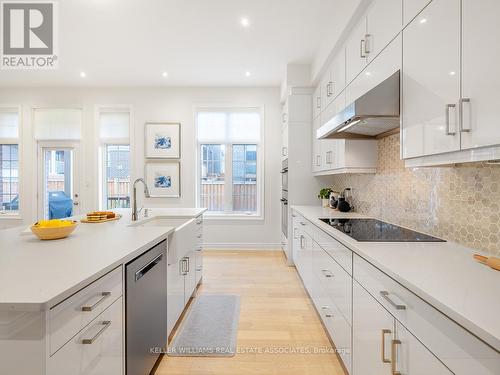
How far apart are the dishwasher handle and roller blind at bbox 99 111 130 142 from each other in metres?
3.93

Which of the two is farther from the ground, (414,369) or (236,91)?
(236,91)

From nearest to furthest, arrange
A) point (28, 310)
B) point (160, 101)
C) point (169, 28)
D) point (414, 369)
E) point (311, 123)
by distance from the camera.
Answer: point (28, 310)
point (414, 369)
point (169, 28)
point (311, 123)
point (160, 101)

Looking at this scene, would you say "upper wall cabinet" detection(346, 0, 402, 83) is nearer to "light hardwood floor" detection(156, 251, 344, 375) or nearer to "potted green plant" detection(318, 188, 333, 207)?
"potted green plant" detection(318, 188, 333, 207)

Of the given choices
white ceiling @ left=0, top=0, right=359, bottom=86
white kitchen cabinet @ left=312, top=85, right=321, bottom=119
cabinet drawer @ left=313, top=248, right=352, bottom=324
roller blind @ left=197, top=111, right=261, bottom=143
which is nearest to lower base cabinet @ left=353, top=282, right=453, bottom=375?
cabinet drawer @ left=313, top=248, right=352, bottom=324

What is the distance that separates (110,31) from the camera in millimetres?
3250

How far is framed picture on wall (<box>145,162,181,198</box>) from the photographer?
4988 millimetres

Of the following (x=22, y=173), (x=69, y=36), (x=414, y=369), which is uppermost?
(x=69, y=36)

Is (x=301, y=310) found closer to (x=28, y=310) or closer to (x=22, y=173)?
(x=28, y=310)

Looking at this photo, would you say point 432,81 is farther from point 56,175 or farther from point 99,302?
point 56,175

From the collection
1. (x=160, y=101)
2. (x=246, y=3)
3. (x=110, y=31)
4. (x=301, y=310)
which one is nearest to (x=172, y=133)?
(x=160, y=101)

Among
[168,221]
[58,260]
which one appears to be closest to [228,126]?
[168,221]

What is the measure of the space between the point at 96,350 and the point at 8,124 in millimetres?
→ 5759

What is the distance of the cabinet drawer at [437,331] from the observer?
694 millimetres

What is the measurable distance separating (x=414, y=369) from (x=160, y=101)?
16.7ft
